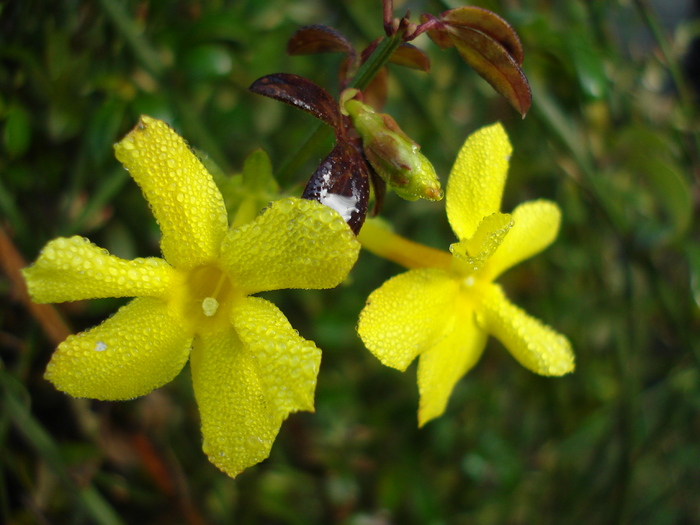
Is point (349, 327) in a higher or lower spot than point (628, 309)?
lower

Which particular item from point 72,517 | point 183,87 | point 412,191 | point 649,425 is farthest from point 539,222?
point 649,425

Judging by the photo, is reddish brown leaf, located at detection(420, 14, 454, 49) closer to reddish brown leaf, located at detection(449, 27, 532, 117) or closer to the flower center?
reddish brown leaf, located at detection(449, 27, 532, 117)

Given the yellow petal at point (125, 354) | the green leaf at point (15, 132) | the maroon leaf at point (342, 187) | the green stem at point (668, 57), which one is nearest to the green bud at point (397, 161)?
the maroon leaf at point (342, 187)

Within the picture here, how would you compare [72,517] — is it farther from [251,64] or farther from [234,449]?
[251,64]

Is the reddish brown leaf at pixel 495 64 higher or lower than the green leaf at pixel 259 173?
higher

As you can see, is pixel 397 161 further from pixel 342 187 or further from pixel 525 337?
pixel 525 337

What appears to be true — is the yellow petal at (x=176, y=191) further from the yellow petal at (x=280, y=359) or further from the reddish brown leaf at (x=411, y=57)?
the reddish brown leaf at (x=411, y=57)
